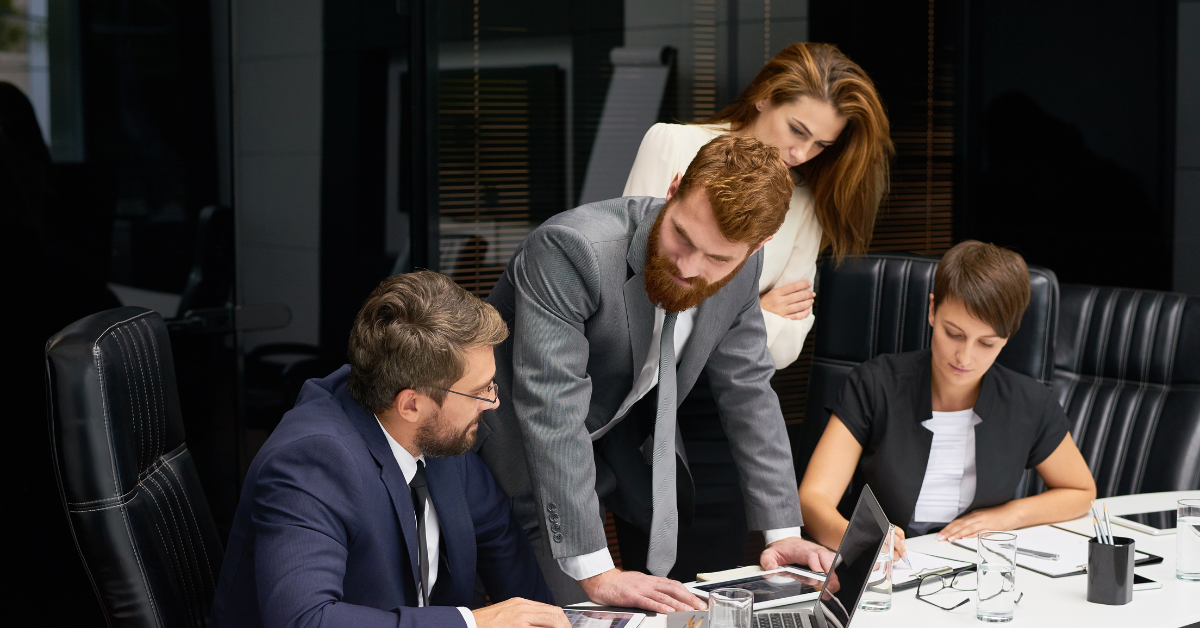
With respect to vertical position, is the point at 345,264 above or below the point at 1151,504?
above

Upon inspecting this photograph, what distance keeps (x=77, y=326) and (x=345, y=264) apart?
1.40 metres

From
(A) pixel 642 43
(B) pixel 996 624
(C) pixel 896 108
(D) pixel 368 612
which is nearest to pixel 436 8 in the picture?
Answer: (A) pixel 642 43

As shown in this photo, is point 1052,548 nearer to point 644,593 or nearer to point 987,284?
point 987,284

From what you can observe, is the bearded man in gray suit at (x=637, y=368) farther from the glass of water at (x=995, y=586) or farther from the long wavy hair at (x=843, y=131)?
the long wavy hair at (x=843, y=131)

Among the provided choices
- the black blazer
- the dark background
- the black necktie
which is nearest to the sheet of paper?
the black blazer

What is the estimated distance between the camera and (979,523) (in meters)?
2.02

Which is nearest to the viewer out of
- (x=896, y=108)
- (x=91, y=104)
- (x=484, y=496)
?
(x=484, y=496)

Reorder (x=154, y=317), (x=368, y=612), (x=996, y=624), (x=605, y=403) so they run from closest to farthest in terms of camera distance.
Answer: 1. (x=368, y=612)
2. (x=996, y=624)
3. (x=154, y=317)
4. (x=605, y=403)

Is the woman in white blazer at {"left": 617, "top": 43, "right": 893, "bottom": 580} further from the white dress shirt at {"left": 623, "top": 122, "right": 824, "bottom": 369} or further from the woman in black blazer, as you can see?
the woman in black blazer

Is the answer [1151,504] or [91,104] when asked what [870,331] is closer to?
[1151,504]

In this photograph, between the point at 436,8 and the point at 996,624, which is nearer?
the point at 996,624

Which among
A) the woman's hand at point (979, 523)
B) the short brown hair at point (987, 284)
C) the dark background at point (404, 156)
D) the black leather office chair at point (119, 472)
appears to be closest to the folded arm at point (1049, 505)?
the woman's hand at point (979, 523)

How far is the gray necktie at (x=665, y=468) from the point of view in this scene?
1888mm

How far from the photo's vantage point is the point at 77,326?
1496 mm
